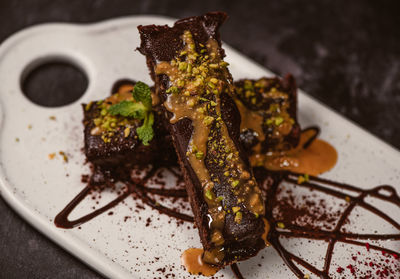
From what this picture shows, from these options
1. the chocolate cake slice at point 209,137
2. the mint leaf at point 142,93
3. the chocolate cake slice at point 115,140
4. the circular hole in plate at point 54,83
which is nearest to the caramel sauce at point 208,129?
the chocolate cake slice at point 209,137

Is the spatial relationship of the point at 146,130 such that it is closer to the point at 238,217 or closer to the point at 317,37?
the point at 238,217

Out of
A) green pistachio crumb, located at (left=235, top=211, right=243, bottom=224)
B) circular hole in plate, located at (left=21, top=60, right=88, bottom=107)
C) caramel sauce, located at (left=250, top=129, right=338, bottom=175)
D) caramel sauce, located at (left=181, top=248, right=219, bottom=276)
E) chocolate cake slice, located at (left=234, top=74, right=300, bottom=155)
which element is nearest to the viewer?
green pistachio crumb, located at (left=235, top=211, right=243, bottom=224)

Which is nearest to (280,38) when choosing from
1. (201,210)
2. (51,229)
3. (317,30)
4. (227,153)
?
(317,30)

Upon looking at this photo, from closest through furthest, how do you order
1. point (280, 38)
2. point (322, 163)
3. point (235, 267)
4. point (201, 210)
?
point (201, 210), point (235, 267), point (322, 163), point (280, 38)

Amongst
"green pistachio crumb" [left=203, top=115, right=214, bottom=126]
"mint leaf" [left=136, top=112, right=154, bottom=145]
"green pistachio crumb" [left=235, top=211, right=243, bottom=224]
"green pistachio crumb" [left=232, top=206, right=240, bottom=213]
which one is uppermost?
"green pistachio crumb" [left=203, top=115, right=214, bottom=126]

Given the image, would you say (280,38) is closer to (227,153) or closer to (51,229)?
(227,153)

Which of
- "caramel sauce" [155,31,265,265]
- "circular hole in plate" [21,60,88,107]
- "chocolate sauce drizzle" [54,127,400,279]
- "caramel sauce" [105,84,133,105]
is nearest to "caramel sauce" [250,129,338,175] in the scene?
"chocolate sauce drizzle" [54,127,400,279]

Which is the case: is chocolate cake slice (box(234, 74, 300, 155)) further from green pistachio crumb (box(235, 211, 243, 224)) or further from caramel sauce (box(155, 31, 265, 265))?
green pistachio crumb (box(235, 211, 243, 224))
